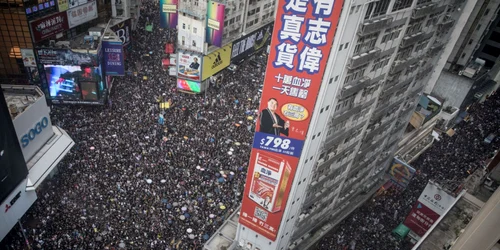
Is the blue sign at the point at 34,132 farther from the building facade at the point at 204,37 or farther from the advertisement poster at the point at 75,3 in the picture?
the building facade at the point at 204,37

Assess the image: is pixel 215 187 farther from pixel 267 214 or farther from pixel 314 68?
pixel 314 68

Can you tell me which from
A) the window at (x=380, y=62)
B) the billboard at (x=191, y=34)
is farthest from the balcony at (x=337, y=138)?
the billboard at (x=191, y=34)

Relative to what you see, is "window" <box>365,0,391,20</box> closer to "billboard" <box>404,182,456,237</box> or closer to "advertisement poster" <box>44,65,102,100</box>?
"billboard" <box>404,182,456,237</box>

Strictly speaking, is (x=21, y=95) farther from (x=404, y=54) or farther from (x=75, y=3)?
(x=404, y=54)

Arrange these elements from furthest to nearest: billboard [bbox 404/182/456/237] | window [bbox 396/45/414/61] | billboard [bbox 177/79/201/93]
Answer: billboard [bbox 177/79/201/93] < billboard [bbox 404/182/456/237] < window [bbox 396/45/414/61]

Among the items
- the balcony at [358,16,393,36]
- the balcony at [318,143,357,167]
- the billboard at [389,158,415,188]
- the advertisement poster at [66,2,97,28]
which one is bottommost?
the billboard at [389,158,415,188]

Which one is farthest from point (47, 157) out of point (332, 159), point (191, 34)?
point (332, 159)

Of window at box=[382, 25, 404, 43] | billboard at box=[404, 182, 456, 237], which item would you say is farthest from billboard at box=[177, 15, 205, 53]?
billboard at box=[404, 182, 456, 237]
